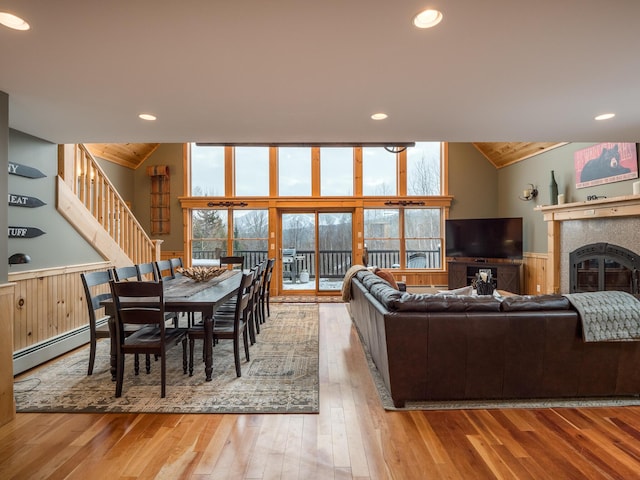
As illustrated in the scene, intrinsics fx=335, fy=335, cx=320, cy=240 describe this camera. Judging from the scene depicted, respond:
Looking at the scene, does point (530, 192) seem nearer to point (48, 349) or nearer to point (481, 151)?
point (481, 151)

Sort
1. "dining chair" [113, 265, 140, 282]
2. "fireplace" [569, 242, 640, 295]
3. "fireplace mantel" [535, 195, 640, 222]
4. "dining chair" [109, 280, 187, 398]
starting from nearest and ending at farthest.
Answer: "dining chair" [109, 280, 187, 398] → "dining chair" [113, 265, 140, 282] → "fireplace mantel" [535, 195, 640, 222] → "fireplace" [569, 242, 640, 295]

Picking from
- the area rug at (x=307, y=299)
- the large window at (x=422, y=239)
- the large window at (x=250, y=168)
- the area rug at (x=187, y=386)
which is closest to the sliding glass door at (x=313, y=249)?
the area rug at (x=307, y=299)

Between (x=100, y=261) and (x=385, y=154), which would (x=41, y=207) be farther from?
(x=385, y=154)

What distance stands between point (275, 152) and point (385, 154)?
242 centimetres

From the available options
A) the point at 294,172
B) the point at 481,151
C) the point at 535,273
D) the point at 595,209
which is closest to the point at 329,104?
the point at 595,209

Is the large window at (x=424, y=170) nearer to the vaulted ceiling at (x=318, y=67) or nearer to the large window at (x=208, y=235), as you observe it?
the vaulted ceiling at (x=318, y=67)

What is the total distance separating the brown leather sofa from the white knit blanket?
59mm

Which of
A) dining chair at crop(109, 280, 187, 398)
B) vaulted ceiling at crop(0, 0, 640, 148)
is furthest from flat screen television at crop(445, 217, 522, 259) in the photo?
dining chair at crop(109, 280, 187, 398)

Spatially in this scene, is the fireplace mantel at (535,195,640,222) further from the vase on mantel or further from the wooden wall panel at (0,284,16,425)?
the wooden wall panel at (0,284,16,425)

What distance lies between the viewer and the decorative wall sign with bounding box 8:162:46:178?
10.5ft

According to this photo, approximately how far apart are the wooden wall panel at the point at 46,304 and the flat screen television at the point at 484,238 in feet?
20.5

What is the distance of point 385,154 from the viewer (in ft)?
24.3

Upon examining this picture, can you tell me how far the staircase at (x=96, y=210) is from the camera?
12.7ft

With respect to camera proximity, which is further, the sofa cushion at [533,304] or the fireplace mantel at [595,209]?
the fireplace mantel at [595,209]
